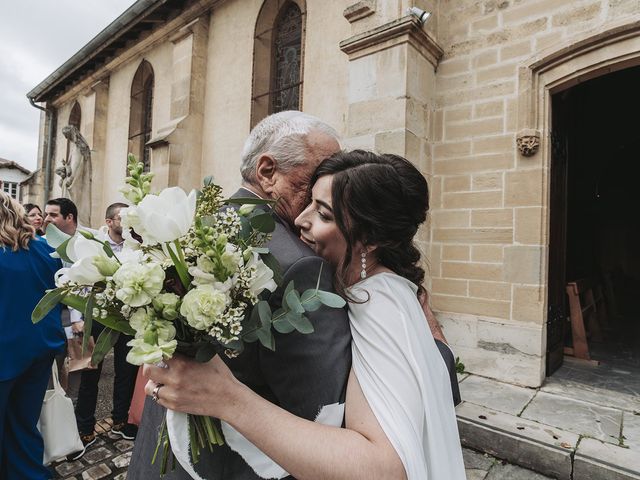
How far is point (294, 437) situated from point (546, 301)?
3.95 m

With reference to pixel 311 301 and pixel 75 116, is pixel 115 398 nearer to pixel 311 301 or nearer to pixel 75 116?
pixel 311 301

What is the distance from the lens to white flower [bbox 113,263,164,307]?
72cm

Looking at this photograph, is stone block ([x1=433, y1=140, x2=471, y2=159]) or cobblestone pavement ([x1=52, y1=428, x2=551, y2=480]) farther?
stone block ([x1=433, y1=140, x2=471, y2=159])

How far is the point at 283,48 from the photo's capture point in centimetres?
717

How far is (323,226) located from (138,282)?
22.6 inches

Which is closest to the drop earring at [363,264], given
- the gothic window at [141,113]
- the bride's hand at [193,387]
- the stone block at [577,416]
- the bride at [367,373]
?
the bride at [367,373]

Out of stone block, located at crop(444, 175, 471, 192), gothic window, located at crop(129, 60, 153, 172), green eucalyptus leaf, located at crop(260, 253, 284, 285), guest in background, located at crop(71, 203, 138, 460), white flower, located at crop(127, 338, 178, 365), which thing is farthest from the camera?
gothic window, located at crop(129, 60, 153, 172)

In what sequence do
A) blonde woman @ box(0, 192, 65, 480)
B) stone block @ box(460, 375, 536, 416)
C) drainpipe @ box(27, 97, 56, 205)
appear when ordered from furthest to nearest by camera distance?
drainpipe @ box(27, 97, 56, 205) < stone block @ box(460, 375, 536, 416) < blonde woman @ box(0, 192, 65, 480)

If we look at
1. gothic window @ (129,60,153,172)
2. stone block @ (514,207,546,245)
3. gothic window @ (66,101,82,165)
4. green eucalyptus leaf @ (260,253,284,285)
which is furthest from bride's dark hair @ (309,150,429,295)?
gothic window @ (66,101,82,165)

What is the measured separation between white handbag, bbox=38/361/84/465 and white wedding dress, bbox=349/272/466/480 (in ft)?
9.19

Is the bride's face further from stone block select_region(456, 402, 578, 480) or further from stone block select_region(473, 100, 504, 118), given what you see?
stone block select_region(473, 100, 504, 118)

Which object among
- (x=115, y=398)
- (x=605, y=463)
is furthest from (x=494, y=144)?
(x=115, y=398)

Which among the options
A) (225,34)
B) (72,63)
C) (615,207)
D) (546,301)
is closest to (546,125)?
(546,301)

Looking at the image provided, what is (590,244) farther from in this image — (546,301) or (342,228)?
(342,228)
